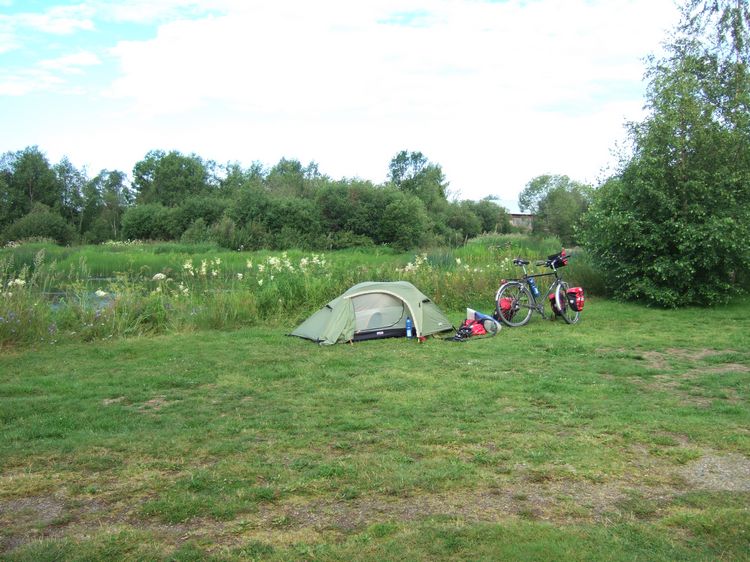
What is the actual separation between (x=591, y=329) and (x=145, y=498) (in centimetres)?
848

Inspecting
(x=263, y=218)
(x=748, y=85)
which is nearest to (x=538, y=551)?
(x=748, y=85)

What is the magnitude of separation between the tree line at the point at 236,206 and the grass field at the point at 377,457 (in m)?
15.6

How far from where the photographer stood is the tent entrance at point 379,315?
32.9 feet

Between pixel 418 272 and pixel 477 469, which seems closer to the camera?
pixel 477 469

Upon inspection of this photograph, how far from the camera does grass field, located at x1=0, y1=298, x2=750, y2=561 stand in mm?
3244

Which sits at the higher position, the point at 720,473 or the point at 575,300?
the point at 575,300

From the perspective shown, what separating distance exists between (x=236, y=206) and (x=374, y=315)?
3194cm

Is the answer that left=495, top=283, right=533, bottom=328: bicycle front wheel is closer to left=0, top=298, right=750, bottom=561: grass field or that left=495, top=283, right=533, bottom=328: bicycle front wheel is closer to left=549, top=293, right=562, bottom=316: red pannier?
left=549, top=293, right=562, bottom=316: red pannier

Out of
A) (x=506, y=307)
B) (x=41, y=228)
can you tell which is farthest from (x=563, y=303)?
(x=41, y=228)

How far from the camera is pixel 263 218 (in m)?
38.7

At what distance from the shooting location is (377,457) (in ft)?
14.7

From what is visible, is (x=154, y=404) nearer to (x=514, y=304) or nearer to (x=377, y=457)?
(x=377, y=457)

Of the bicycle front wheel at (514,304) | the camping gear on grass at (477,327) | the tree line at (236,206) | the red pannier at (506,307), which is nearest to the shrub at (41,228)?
the tree line at (236,206)

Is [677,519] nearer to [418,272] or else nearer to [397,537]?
[397,537]
